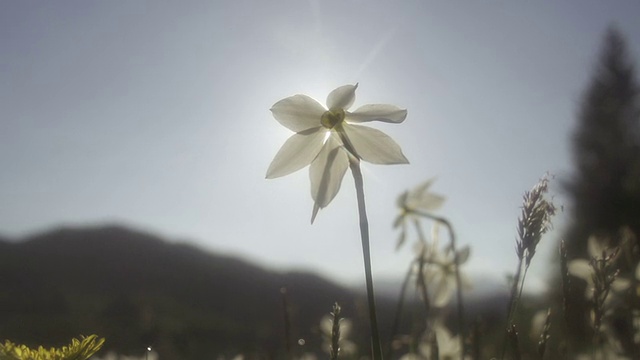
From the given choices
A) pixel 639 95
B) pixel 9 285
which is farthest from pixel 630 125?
pixel 9 285

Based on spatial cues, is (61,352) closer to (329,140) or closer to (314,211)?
(314,211)

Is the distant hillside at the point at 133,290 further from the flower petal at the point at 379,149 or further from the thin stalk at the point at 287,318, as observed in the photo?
the flower petal at the point at 379,149

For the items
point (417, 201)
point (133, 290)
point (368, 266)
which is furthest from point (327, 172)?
point (133, 290)

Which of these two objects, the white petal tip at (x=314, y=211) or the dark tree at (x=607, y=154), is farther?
the dark tree at (x=607, y=154)

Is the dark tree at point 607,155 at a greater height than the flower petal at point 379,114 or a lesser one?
greater

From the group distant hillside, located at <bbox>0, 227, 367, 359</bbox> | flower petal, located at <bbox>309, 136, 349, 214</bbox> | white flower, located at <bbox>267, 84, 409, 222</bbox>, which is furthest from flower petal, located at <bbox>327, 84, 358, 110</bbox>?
distant hillside, located at <bbox>0, 227, 367, 359</bbox>

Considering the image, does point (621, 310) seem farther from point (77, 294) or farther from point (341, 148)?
point (77, 294)

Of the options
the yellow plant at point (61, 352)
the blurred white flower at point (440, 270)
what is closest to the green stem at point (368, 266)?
the yellow plant at point (61, 352)
